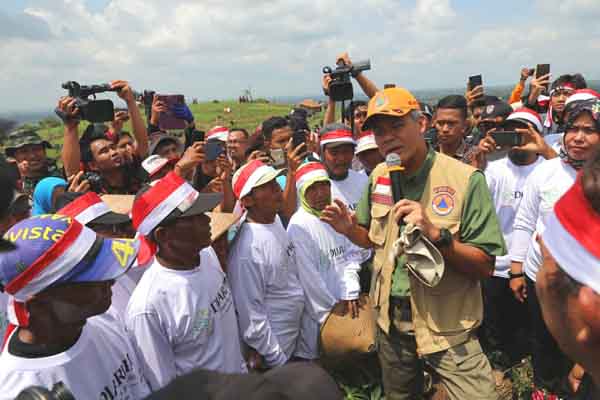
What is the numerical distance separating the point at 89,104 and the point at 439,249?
3.75 m

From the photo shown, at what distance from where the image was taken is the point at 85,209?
2.82 metres

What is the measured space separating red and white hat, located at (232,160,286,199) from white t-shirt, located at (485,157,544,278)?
234 centimetres

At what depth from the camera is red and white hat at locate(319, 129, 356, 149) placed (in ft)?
14.7

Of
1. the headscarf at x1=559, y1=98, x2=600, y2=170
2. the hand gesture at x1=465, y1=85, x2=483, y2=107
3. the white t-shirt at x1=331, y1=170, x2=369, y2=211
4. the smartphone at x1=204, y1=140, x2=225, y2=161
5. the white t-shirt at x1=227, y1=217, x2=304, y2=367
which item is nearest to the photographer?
the white t-shirt at x1=227, y1=217, x2=304, y2=367

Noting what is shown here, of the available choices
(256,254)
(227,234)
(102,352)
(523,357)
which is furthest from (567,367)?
(102,352)

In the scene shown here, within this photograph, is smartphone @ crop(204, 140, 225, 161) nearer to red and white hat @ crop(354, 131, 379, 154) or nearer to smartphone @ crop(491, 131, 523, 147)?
red and white hat @ crop(354, 131, 379, 154)

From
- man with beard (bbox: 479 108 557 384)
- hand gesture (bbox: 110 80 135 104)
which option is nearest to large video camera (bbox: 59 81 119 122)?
hand gesture (bbox: 110 80 135 104)

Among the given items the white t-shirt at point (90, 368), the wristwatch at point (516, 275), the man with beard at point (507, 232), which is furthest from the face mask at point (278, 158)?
the white t-shirt at point (90, 368)

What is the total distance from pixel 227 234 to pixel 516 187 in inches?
113

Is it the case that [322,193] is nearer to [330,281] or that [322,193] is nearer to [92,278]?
[330,281]

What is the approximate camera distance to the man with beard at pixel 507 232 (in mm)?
4012

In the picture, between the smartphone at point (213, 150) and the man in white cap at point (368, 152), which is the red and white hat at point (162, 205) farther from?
the man in white cap at point (368, 152)

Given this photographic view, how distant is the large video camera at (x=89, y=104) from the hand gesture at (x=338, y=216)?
2.84m

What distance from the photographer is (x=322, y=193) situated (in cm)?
378
